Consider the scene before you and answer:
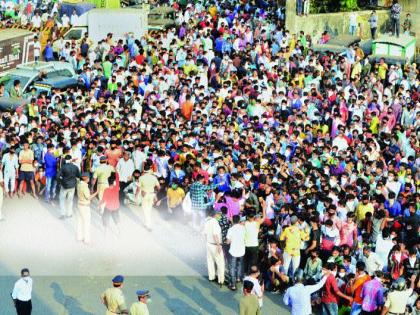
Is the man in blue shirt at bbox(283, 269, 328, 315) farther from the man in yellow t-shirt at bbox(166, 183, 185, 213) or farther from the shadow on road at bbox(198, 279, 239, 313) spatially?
the man in yellow t-shirt at bbox(166, 183, 185, 213)

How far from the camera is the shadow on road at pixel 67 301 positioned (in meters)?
18.1

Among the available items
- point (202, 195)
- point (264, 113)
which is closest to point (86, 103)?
point (264, 113)

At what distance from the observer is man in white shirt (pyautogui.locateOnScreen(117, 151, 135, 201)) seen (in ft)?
72.5

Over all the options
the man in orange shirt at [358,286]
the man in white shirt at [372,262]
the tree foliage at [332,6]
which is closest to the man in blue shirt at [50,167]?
the man in white shirt at [372,262]

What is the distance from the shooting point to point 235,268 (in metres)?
18.8

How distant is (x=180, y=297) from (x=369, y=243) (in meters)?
3.52

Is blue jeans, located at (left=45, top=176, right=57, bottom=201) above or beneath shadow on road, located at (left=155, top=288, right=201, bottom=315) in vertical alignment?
above

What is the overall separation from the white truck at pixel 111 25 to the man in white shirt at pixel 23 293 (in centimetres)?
1725

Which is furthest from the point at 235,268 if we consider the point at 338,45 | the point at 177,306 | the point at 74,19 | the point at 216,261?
the point at 74,19

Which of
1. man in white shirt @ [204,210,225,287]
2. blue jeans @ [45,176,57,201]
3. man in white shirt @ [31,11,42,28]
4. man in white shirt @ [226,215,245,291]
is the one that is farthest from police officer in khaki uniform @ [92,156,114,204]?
man in white shirt @ [31,11,42,28]

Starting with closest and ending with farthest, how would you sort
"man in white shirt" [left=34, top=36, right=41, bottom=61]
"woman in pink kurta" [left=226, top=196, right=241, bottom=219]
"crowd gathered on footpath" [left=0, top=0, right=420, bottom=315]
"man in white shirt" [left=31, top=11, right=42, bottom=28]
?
"crowd gathered on footpath" [left=0, top=0, right=420, bottom=315] < "woman in pink kurta" [left=226, top=196, right=241, bottom=219] < "man in white shirt" [left=34, top=36, right=41, bottom=61] < "man in white shirt" [left=31, top=11, right=42, bottom=28]

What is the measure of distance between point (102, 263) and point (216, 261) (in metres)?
2.43

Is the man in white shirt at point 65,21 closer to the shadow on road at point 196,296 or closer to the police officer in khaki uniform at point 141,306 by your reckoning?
the shadow on road at point 196,296

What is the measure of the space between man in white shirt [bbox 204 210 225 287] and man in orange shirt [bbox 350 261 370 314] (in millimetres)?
2738
